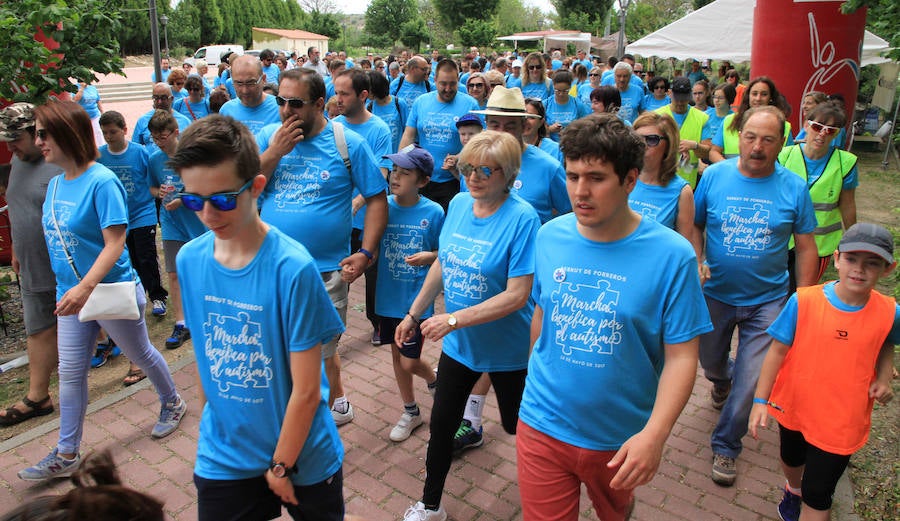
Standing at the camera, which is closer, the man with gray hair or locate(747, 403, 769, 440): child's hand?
locate(747, 403, 769, 440): child's hand

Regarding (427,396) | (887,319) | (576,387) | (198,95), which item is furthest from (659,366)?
(198,95)

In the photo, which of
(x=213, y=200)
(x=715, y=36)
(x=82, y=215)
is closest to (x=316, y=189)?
(x=82, y=215)

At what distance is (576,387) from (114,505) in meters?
1.61

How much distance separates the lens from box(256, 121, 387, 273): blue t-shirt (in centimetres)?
398

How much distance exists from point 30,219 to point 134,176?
1.59m

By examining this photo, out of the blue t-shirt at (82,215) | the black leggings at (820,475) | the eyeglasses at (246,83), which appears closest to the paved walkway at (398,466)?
the black leggings at (820,475)

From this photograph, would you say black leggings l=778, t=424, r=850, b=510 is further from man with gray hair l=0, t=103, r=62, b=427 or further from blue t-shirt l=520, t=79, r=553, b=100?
blue t-shirt l=520, t=79, r=553, b=100

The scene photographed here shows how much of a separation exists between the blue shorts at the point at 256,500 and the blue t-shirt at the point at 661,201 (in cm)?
252

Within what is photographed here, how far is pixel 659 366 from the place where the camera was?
99.5 inches

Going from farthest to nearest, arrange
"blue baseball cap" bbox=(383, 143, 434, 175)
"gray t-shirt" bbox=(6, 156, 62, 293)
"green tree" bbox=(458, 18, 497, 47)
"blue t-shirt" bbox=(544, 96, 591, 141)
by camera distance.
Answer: "green tree" bbox=(458, 18, 497, 47) < "blue t-shirt" bbox=(544, 96, 591, 141) < "gray t-shirt" bbox=(6, 156, 62, 293) < "blue baseball cap" bbox=(383, 143, 434, 175)

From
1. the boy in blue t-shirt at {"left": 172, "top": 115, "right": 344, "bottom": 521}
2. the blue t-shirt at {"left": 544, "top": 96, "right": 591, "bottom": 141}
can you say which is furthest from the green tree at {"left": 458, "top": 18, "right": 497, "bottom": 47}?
the boy in blue t-shirt at {"left": 172, "top": 115, "right": 344, "bottom": 521}

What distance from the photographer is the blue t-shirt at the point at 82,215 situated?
3979 mm

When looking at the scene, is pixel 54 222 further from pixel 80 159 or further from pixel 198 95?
pixel 198 95

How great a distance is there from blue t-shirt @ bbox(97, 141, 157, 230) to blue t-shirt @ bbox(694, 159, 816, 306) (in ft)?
15.5
